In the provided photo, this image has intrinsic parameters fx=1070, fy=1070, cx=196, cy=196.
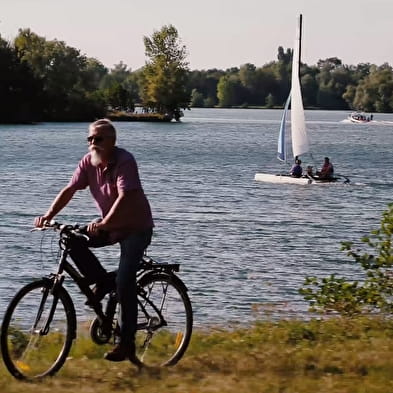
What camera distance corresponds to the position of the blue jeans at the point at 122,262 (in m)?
7.45

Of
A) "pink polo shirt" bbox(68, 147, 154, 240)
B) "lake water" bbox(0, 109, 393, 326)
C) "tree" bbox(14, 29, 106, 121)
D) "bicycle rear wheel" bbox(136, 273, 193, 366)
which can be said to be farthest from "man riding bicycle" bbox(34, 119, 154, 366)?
"tree" bbox(14, 29, 106, 121)

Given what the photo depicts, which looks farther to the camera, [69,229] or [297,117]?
[297,117]

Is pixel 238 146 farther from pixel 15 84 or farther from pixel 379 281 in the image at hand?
pixel 379 281

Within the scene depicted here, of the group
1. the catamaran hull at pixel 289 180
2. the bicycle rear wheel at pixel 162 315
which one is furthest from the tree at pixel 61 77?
the bicycle rear wheel at pixel 162 315

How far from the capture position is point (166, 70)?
455 ft

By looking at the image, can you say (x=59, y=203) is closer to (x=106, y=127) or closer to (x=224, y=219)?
(x=106, y=127)

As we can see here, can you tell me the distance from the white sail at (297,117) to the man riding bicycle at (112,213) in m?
48.6

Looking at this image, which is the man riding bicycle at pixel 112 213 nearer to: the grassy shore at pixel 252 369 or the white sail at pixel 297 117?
the grassy shore at pixel 252 369

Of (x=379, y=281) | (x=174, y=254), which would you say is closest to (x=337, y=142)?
(x=174, y=254)

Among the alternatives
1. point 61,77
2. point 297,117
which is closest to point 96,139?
point 297,117

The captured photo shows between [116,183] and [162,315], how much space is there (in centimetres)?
124

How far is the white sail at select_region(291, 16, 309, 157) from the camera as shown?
56.0 meters

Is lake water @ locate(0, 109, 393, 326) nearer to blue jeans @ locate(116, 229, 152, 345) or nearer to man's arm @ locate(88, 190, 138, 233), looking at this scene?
blue jeans @ locate(116, 229, 152, 345)

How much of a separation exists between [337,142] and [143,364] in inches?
3881
